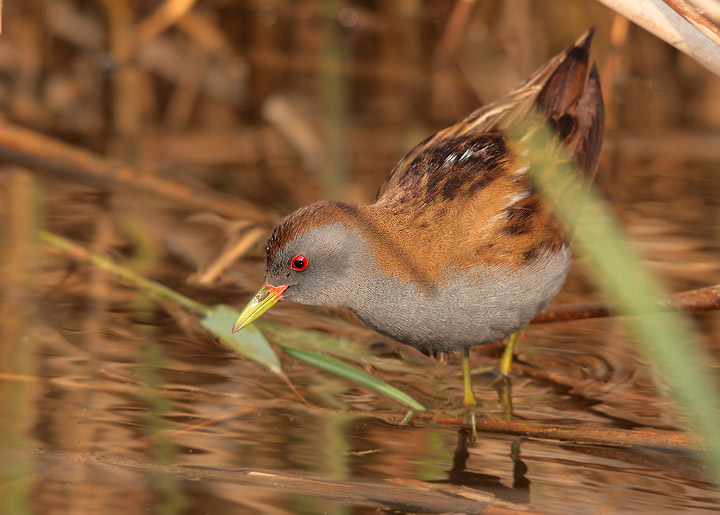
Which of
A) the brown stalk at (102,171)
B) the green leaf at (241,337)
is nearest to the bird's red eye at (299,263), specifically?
the green leaf at (241,337)

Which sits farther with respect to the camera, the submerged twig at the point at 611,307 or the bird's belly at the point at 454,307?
the submerged twig at the point at 611,307

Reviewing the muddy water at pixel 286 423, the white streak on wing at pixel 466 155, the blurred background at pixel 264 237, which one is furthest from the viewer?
the white streak on wing at pixel 466 155

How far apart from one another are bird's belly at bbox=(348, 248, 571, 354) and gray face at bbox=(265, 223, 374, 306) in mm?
46

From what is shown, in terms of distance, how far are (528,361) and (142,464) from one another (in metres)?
1.36

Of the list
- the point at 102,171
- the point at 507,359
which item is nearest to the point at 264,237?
the point at 102,171

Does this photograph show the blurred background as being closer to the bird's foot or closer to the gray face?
the bird's foot

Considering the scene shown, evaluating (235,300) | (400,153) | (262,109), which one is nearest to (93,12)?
(262,109)

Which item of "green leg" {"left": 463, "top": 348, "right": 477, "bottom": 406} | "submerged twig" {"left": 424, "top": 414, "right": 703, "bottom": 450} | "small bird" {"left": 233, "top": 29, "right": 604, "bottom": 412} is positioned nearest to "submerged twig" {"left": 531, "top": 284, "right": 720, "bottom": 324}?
"small bird" {"left": 233, "top": 29, "right": 604, "bottom": 412}

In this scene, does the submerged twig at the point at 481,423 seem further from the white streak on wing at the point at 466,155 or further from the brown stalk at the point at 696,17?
the brown stalk at the point at 696,17

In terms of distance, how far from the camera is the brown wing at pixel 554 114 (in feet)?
10.2

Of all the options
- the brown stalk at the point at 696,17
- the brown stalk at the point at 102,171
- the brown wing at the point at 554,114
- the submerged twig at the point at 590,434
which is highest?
the brown stalk at the point at 102,171

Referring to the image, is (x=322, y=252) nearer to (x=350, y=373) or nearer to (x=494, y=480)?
(x=350, y=373)

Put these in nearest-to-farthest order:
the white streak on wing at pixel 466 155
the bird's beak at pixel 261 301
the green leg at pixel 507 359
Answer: the bird's beak at pixel 261 301
the white streak on wing at pixel 466 155
the green leg at pixel 507 359

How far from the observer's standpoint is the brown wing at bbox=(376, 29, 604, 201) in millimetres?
3096
